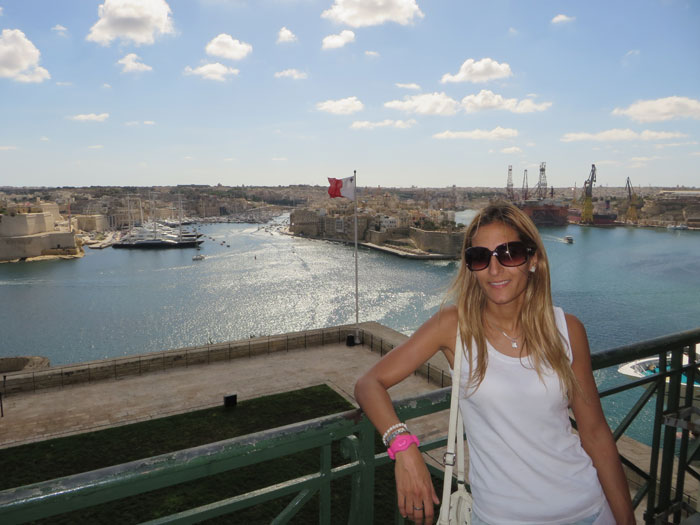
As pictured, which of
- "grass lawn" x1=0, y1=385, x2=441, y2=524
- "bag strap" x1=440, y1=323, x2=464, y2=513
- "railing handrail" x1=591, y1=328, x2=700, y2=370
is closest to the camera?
"bag strap" x1=440, y1=323, x2=464, y2=513

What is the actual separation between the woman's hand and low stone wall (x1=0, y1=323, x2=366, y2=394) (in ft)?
37.5

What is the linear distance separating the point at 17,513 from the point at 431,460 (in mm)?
7684

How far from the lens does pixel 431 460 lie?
7805 millimetres

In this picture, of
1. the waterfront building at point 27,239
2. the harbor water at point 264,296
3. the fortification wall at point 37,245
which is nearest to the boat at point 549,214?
the harbor water at point 264,296

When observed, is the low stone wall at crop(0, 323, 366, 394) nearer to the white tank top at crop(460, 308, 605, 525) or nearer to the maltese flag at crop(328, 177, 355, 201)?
the maltese flag at crop(328, 177, 355, 201)


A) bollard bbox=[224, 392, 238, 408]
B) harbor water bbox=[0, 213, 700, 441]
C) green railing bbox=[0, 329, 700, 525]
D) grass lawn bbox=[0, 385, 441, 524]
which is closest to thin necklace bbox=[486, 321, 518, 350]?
green railing bbox=[0, 329, 700, 525]

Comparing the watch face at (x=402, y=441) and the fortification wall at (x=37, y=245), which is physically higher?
the watch face at (x=402, y=441)

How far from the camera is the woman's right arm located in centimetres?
102

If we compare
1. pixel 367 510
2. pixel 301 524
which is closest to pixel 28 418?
pixel 301 524

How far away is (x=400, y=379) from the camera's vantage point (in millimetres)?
1109

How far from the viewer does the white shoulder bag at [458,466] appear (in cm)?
101

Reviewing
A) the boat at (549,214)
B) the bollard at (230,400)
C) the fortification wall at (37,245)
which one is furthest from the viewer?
the boat at (549,214)

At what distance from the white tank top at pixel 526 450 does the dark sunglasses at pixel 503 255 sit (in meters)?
0.24

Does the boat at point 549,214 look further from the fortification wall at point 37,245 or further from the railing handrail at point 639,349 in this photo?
the railing handrail at point 639,349
